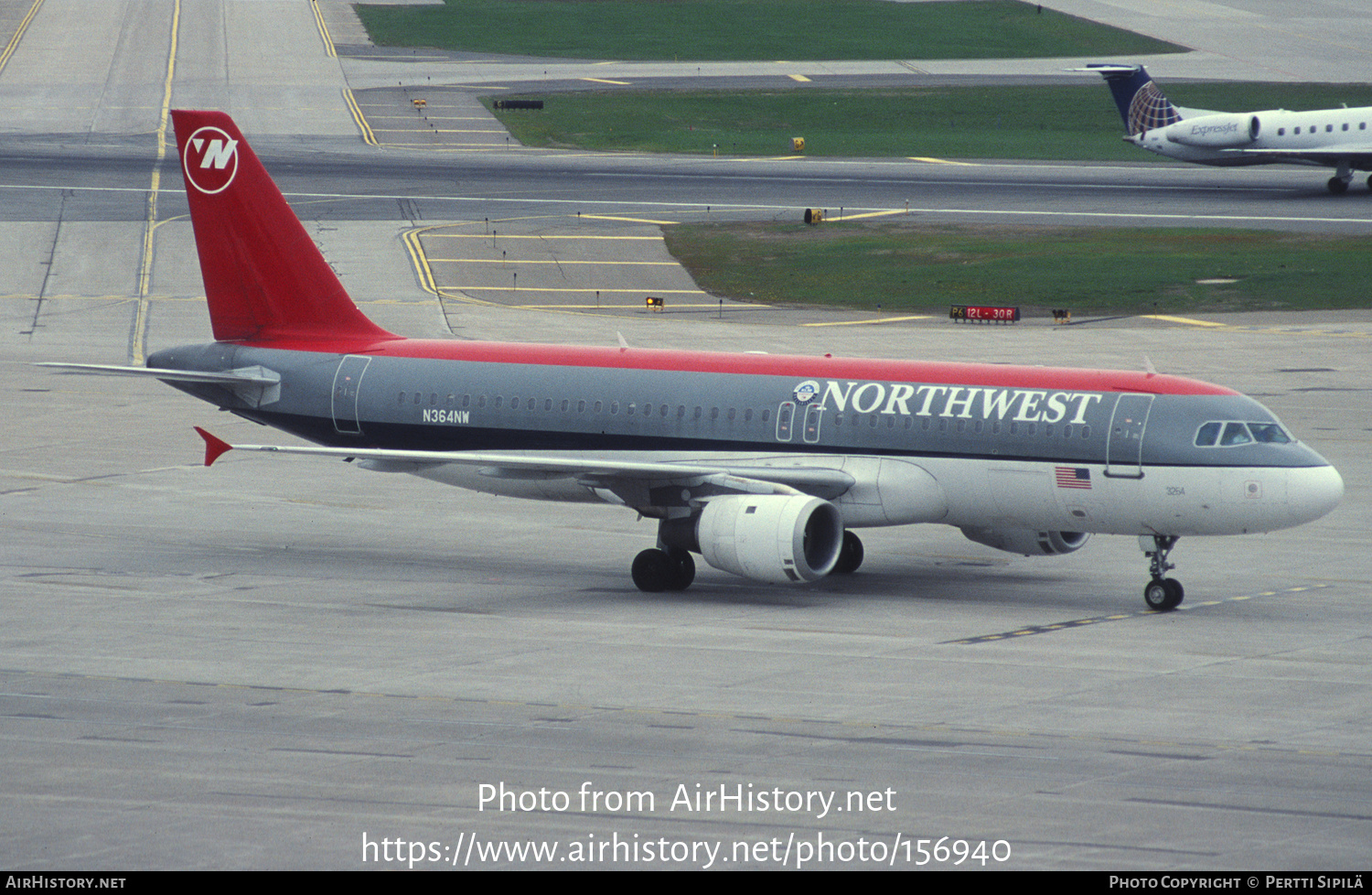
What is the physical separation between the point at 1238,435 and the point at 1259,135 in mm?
68417

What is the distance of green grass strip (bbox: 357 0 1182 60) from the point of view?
497ft

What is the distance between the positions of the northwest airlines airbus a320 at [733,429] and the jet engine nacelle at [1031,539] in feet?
0.13

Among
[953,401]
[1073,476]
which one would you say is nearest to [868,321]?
[953,401]

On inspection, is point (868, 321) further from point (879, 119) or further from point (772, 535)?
point (879, 119)

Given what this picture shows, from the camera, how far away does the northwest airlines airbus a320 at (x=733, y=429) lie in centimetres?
3316

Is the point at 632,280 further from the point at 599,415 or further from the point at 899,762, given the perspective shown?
the point at 899,762

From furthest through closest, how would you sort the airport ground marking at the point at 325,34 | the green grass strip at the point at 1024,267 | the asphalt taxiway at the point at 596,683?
the airport ground marking at the point at 325,34 → the green grass strip at the point at 1024,267 → the asphalt taxiway at the point at 596,683

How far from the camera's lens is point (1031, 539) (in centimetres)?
3578

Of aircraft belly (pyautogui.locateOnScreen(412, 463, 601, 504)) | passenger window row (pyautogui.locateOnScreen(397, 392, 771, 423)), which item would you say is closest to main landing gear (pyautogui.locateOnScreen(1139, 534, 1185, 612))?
passenger window row (pyautogui.locateOnScreen(397, 392, 771, 423))

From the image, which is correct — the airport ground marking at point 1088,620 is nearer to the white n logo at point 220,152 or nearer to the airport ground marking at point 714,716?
the airport ground marking at point 714,716

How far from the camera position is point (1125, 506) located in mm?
33375

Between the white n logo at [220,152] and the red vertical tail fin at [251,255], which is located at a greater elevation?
the white n logo at [220,152]

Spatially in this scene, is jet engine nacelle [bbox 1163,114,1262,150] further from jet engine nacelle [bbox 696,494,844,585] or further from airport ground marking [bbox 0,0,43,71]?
airport ground marking [bbox 0,0,43,71]

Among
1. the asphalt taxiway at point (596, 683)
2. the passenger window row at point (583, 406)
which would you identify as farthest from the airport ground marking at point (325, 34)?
the passenger window row at point (583, 406)
